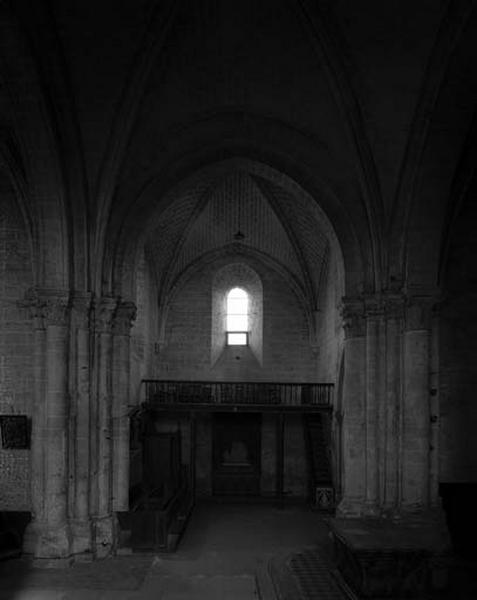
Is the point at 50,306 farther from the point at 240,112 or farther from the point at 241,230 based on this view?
the point at 241,230

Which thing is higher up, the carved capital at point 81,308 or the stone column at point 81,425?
the carved capital at point 81,308

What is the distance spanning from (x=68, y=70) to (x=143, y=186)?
280 centimetres

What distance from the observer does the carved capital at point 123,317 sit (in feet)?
45.8

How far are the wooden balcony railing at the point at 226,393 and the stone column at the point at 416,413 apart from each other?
892cm

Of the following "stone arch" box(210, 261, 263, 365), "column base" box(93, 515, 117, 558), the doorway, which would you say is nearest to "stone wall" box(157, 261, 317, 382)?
"stone arch" box(210, 261, 263, 365)

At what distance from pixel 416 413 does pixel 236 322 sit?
12.4 meters

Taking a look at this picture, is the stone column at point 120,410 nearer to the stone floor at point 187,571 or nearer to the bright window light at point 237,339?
the stone floor at point 187,571

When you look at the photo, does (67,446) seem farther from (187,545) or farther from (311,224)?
(311,224)

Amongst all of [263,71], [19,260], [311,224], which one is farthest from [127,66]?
[311,224]

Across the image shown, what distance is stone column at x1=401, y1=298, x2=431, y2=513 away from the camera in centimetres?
1290

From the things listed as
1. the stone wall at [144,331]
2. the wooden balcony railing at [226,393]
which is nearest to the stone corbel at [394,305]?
the stone wall at [144,331]

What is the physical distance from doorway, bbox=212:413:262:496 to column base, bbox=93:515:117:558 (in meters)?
9.80

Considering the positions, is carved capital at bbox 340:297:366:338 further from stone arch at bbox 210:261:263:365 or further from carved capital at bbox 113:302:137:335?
stone arch at bbox 210:261:263:365

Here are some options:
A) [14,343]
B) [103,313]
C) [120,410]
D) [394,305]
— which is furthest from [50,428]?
[394,305]
